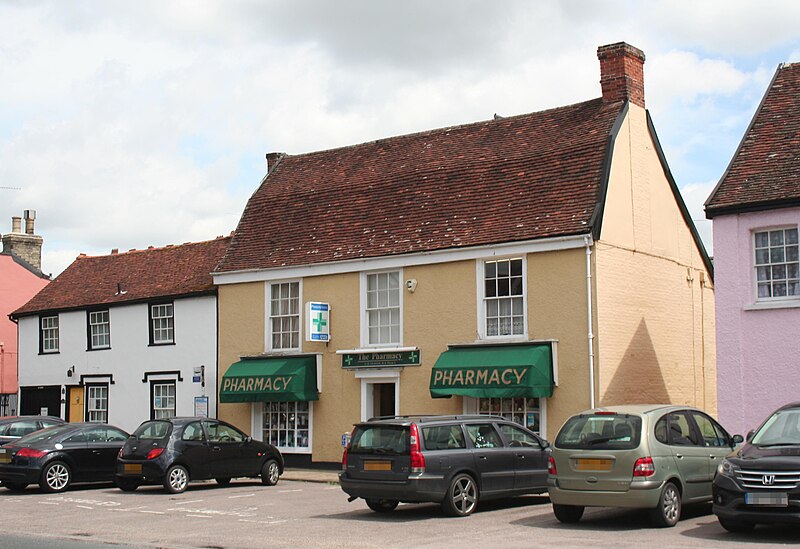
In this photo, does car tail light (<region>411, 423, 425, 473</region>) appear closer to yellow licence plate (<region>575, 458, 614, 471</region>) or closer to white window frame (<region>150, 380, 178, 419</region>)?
yellow licence plate (<region>575, 458, 614, 471</region>)

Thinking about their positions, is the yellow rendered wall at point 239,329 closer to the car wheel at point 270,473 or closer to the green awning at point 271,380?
the green awning at point 271,380

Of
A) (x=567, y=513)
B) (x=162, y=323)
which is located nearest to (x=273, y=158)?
(x=162, y=323)

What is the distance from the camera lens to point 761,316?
1892 centimetres

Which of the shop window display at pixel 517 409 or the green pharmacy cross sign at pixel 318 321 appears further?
the green pharmacy cross sign at pixel 318 321

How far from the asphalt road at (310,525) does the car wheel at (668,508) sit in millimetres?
123

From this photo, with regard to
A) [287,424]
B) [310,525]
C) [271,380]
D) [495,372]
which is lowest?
[310,525]

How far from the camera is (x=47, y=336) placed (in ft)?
109

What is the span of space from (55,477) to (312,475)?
5835mm

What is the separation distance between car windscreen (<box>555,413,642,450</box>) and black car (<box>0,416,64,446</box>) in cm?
1319

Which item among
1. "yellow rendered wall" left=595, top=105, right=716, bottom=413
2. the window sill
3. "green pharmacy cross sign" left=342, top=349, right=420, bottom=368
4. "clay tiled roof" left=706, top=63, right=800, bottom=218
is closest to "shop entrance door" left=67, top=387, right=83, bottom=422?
"green pharmacy cross sign" left=342, top=349, right=420, bottom=368

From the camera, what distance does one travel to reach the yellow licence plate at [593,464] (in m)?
13.8

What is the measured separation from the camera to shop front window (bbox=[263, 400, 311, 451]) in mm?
26234

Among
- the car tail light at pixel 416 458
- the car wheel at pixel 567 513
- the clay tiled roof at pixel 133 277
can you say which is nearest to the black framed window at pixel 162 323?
the clay tiled roof at pixel 133 277

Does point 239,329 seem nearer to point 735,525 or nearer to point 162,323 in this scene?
point 162,323
